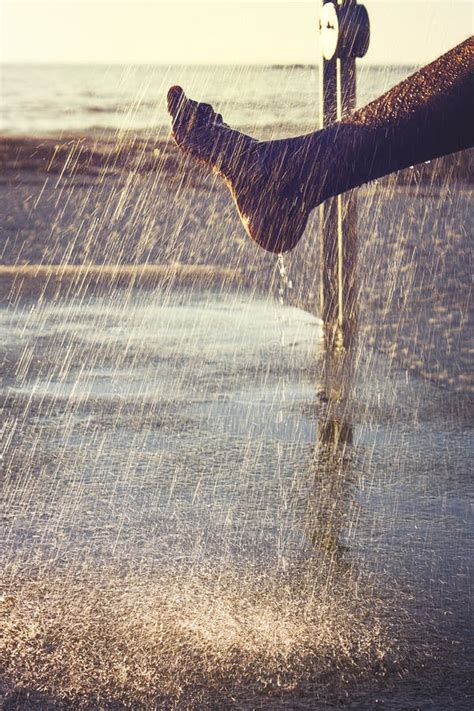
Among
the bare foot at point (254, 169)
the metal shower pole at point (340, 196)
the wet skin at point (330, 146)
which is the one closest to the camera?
the wet skin at point (330, 146)

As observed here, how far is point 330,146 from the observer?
383 centimetres

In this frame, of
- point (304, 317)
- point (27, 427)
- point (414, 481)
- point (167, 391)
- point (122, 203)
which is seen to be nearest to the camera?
point (414, 481)

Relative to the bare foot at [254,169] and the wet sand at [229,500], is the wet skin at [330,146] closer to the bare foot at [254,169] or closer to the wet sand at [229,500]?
the bare foot at [254,169]

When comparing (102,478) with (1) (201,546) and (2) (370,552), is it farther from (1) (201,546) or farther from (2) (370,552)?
(2) (370,552)

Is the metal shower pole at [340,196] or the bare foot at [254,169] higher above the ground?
the bare foot at [254,169]

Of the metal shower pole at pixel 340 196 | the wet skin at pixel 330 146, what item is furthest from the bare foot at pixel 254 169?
the metal shower pole at pixel 340 196

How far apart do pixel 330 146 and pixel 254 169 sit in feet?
1.12

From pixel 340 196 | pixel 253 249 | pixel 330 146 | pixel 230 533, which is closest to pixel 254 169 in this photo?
pixel 330 146

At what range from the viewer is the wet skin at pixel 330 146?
362 cm

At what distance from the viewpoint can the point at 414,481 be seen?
16.1 feet

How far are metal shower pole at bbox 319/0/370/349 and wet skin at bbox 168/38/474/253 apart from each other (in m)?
3.37

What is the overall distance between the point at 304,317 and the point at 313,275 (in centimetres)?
327

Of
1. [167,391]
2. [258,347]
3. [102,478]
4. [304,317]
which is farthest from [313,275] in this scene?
[102,478]

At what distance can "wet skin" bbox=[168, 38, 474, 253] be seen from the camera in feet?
11.9
